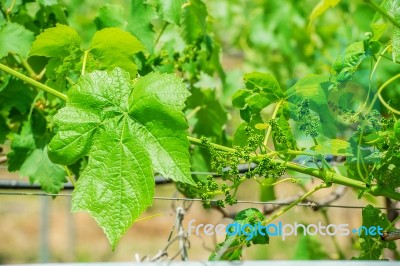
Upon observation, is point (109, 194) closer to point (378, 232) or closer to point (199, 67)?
point (378, 232)

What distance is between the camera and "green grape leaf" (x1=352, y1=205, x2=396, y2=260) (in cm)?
140

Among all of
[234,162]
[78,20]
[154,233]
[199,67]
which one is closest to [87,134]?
[234,162]

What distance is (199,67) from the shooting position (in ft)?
6.66

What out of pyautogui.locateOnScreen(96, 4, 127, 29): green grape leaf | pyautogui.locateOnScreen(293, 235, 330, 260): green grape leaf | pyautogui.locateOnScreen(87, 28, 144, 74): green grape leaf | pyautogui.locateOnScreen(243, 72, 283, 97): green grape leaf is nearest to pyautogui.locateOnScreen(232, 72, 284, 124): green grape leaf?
pyautogui.locateOnScreen(243, 72, 283, 97): green grape leaf

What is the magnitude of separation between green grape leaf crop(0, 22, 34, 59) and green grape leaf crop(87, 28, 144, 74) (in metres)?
0.31

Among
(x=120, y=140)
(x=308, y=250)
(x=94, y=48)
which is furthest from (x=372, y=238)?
(x=308, y=250)

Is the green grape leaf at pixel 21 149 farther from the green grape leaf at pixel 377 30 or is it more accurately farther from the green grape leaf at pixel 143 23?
the green grape leaf at pixel 377 30

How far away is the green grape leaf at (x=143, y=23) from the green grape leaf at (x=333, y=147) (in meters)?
0.66

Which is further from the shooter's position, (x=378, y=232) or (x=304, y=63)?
(x=304, y=63)

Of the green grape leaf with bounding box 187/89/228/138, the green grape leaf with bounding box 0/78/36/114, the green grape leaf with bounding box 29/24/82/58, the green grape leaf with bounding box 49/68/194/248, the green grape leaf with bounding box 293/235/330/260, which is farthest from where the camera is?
the green grape leaf with bounding box 293/235/330/260

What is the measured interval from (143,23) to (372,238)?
78cm

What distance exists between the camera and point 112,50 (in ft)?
4.73

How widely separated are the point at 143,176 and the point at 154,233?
725cm

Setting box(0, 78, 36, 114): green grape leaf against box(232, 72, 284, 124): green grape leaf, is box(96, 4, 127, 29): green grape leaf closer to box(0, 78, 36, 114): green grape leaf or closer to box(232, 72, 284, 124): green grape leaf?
box(0, 78, 36, 114): green grape leaf
